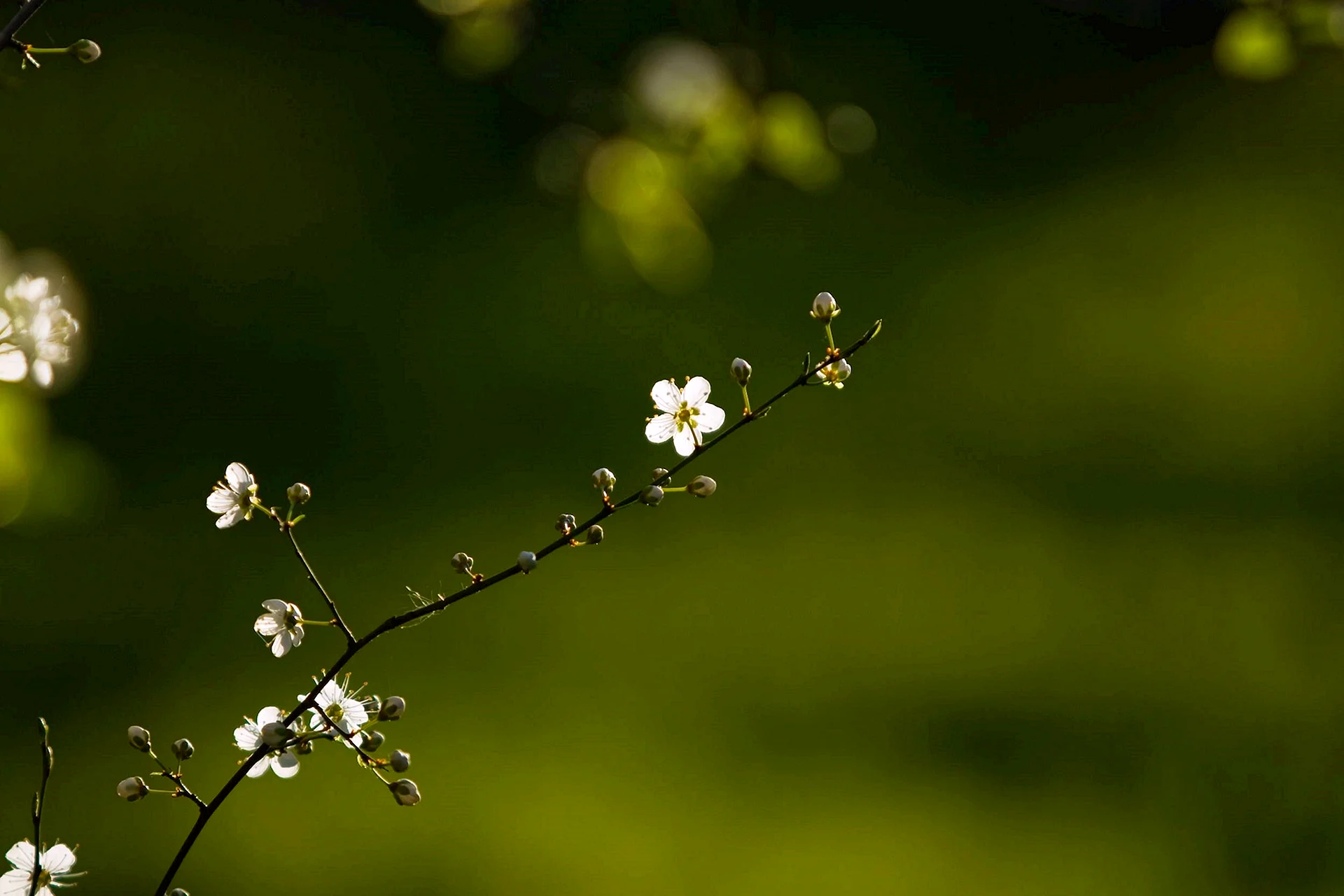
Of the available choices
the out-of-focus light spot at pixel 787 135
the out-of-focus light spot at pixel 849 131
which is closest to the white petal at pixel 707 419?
the out-of-focus light spot at pixel 787 135

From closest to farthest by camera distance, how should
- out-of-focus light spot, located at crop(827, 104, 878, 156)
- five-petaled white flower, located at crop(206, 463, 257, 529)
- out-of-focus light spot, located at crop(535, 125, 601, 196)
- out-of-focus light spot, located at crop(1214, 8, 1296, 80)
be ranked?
five-petaled white flower, located at crop(206, 463, 257, 529), out-of-focus light spot, located at crop(1214, 8, 1296, 80), out-of-focus light spot, located at crop(535, 125, 601, 196), out-of-focus light spot, located at crop(827, 104, 878, 156)

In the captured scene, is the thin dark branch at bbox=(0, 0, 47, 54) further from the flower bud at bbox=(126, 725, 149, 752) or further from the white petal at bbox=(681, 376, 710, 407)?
the white petal at bbox=(681, 376, 710, 407)

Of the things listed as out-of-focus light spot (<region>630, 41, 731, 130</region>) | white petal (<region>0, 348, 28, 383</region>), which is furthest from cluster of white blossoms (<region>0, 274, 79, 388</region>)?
out-of-focus light spot (<region>630, 41, 731, 130</region>)

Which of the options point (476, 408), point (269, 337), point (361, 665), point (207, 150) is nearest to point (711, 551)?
point (476, 408)

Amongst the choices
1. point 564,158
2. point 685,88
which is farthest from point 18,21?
point 564,158

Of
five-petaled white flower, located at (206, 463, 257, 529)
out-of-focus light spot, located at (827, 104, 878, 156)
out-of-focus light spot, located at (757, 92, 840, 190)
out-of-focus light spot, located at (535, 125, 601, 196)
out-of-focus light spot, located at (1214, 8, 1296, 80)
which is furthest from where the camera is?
out-of-focus light spot, located at (827, 104, 878, 156)

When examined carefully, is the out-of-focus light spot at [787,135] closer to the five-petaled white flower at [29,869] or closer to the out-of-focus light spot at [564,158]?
the out-of-focus light spot at [564,158]
